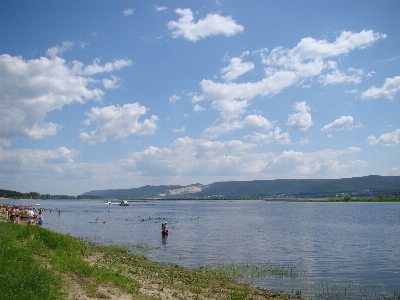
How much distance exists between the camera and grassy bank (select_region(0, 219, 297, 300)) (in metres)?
13.2

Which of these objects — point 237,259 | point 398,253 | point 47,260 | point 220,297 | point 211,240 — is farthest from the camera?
point 211,240

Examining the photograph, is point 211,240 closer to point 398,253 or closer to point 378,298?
point 398,253

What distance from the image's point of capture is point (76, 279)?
15.8 meters

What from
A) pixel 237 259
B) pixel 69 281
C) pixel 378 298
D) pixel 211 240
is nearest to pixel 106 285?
pixel 69 281

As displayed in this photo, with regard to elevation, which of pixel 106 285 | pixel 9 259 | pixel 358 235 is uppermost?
pixel 9 259

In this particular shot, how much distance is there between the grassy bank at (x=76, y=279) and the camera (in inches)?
519

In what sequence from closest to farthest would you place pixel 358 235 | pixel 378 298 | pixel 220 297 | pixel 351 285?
pixel 220 297 < pixel 378 298 < pixel 351 285 < pixel 358 235

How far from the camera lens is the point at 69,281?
15.1 m

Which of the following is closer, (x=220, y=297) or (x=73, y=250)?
(x=220, y=297)

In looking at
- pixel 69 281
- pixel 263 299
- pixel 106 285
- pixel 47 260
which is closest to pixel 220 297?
pixel 263 299

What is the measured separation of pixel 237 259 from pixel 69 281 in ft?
59.4

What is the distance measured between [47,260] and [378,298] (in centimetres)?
1782

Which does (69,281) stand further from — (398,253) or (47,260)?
(398,253)

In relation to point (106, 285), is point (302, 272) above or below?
below
